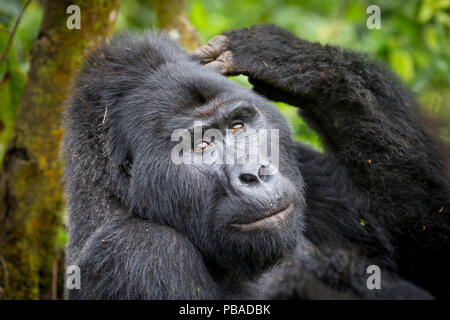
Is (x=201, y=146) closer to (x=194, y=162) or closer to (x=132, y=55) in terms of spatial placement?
(x=194, y=162)

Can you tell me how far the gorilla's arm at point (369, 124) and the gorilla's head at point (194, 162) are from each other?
0.51 meters

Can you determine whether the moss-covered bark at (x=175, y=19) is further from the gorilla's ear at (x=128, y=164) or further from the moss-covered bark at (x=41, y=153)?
the gorilla's ear at (x=128, y=164)

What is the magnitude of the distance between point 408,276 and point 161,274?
6.89 feet

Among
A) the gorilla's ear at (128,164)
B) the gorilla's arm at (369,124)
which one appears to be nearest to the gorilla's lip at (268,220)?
the gorilla's ear at (128,164)

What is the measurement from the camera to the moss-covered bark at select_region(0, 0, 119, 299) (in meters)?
4.65

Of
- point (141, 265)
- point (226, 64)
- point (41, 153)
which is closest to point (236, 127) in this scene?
point (226, 64)

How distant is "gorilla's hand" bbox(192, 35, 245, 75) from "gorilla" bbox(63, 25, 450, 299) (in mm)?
11

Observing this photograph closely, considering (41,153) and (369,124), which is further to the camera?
(41,153)

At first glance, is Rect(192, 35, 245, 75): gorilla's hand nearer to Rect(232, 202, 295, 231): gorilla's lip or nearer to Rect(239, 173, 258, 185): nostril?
Rect(239, 173, 258, 185): nostril

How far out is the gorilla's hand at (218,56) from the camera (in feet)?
13.2

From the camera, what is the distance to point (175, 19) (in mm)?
5418

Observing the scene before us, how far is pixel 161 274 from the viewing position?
2984mm

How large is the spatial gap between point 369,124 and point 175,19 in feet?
8.15
